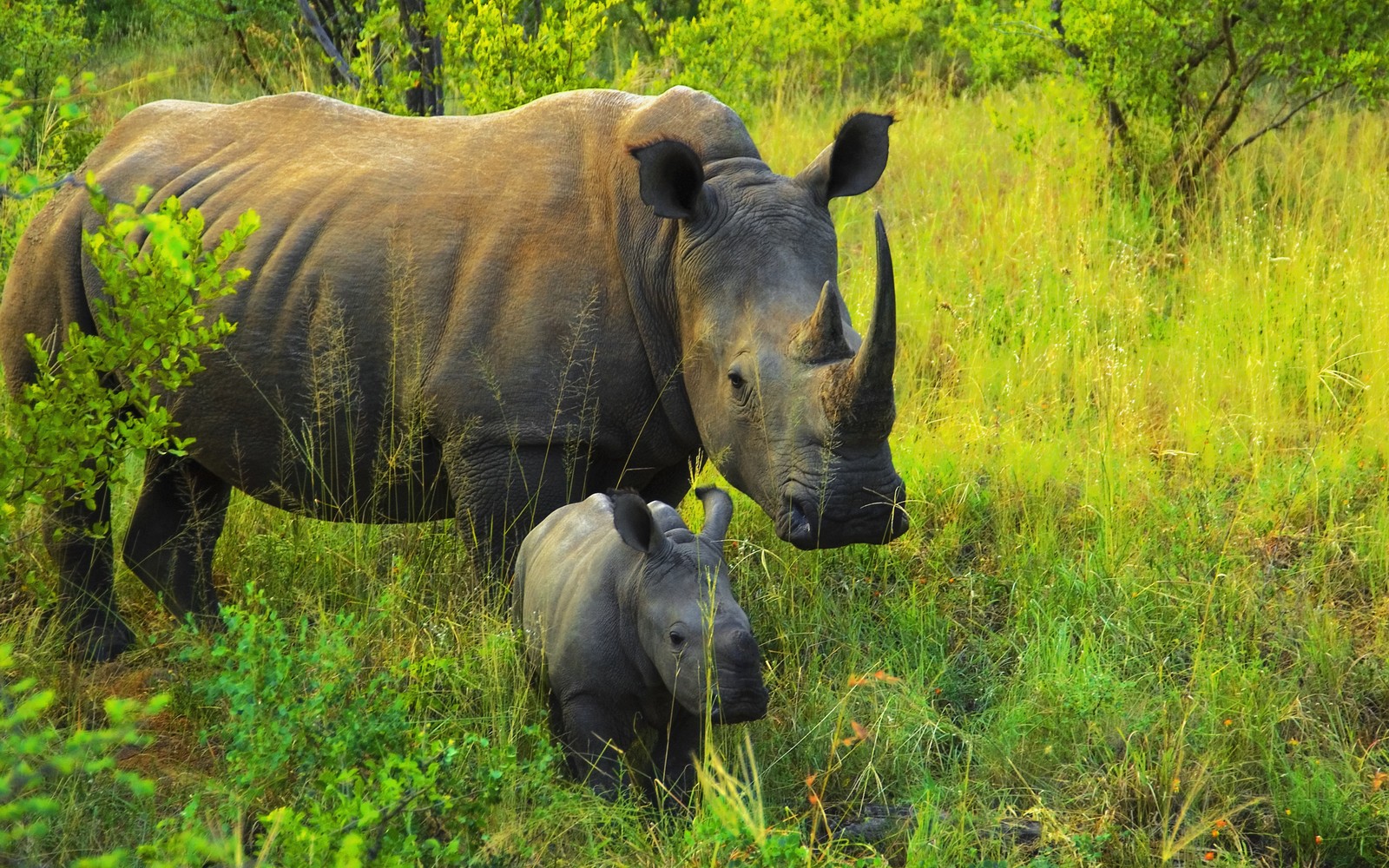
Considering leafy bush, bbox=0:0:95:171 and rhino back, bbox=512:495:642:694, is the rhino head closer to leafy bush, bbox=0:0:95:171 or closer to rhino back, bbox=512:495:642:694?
rhino back, bbox=512:495:642:694

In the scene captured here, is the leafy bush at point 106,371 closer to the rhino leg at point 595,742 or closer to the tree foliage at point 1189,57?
the rhino leg at point 595,742

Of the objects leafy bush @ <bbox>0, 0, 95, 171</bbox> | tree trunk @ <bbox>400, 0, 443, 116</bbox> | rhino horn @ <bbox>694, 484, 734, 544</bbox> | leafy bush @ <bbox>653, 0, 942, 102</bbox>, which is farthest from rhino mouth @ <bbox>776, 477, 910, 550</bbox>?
leafy bush @ <bbox>0, 0, 95, 171</bbox>

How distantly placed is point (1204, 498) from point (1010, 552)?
2.74 ft

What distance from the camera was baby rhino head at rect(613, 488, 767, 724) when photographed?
3.93m

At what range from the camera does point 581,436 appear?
4871 mm

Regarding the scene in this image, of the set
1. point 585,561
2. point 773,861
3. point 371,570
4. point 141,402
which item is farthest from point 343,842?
point 371,570

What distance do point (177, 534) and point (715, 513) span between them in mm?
2428

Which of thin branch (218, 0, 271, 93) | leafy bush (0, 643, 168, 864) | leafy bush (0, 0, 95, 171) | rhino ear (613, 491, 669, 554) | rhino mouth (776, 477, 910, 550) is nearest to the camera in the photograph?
leafy bush (0, 643, 168, 864)

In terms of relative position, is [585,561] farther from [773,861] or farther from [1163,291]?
[1163,291]

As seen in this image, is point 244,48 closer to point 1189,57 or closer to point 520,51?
point 520,51

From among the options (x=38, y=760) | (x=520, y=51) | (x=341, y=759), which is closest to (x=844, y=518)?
(x=341, y=759)

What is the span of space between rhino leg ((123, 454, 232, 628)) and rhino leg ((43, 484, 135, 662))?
0.64 ft

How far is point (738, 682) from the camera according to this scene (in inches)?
154

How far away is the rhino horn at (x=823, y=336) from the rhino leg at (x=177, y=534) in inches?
97.5
